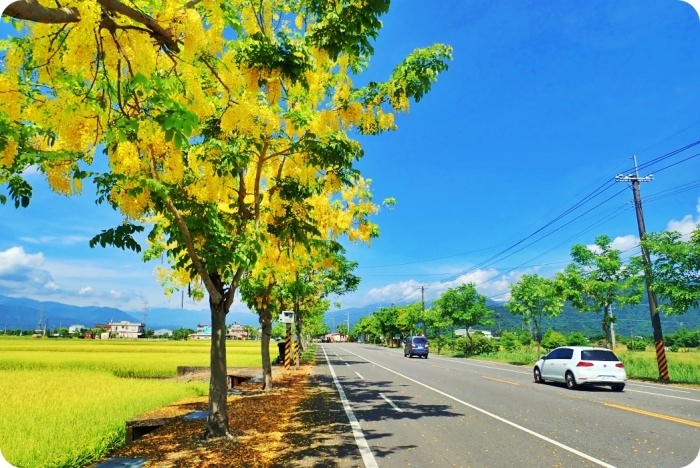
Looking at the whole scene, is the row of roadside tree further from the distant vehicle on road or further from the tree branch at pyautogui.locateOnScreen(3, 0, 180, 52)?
the tree branch at pyautogui.locateOnScreen(3, 0, 180, 52)

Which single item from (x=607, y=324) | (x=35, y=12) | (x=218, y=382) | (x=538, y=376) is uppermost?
(x=35, y=12)

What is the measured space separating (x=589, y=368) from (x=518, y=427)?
31.2 ft

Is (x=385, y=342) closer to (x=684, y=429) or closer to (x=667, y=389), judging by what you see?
(x=667, y=389)

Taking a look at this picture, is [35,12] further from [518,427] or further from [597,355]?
[597,355]

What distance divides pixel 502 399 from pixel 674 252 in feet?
38.5

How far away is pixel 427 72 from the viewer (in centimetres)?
852

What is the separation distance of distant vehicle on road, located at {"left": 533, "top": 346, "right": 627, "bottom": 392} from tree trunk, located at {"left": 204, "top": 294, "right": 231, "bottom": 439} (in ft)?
46.1

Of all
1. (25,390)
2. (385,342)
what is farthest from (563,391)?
(385,342)

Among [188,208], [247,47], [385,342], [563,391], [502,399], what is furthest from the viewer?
[385,342]

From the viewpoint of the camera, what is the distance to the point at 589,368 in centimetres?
1750

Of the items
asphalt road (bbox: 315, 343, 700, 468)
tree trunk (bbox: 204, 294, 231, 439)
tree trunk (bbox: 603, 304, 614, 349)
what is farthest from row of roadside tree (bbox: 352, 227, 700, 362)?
tree trunk (bbox: 204, 294, 231, 439)

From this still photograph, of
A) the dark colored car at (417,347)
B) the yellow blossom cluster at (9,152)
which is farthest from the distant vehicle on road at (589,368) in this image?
the dark colored car at (417,347)

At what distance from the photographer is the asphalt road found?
7.33m

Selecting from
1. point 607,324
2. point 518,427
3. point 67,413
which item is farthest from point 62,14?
point 607,324
